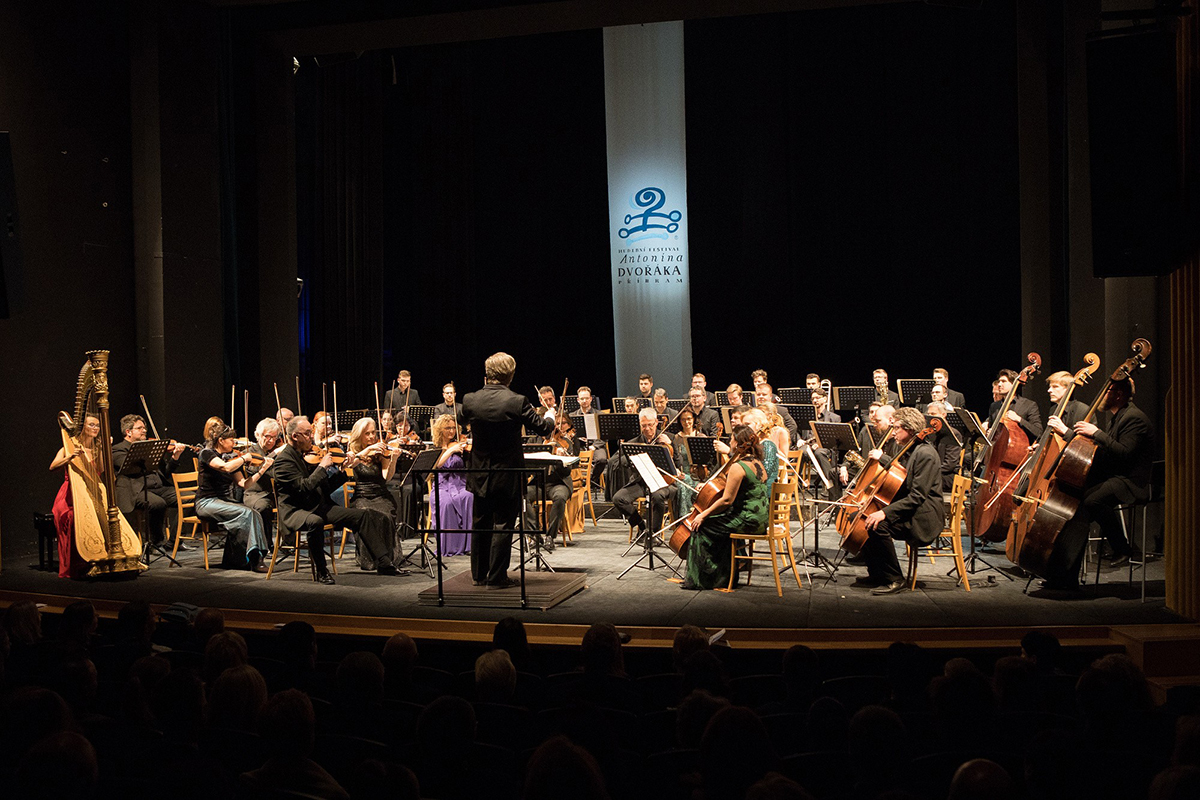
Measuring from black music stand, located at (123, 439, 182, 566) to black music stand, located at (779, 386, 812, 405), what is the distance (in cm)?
636

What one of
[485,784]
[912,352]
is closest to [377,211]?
Answer: [912,352]

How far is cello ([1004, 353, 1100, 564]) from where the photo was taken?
19.4 ft

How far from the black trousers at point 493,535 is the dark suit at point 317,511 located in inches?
44.6

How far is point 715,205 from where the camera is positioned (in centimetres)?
1345

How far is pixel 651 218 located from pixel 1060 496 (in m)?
7.82

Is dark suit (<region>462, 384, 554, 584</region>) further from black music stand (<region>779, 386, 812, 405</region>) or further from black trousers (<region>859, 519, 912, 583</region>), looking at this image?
black music stand (<region>779, 386, 812, 405</region>)

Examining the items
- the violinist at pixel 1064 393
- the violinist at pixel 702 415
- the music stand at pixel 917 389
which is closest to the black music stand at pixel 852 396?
the music stand at pixel 917 389

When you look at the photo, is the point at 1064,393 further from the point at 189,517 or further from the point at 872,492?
the point at 189,517

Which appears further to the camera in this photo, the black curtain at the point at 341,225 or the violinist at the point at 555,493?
the black curtain at the point at 341,225

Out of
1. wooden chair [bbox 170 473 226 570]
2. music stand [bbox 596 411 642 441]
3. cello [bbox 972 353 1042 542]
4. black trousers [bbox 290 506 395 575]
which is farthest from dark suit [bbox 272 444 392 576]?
cello [bbox 972 353 1042 542]

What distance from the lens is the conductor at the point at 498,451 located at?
19.7 feet

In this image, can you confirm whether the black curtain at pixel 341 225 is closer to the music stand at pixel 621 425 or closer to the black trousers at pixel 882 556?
the music stand at pixel 621 425

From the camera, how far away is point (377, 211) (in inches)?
542

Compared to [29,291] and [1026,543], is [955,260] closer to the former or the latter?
[1026,543]
